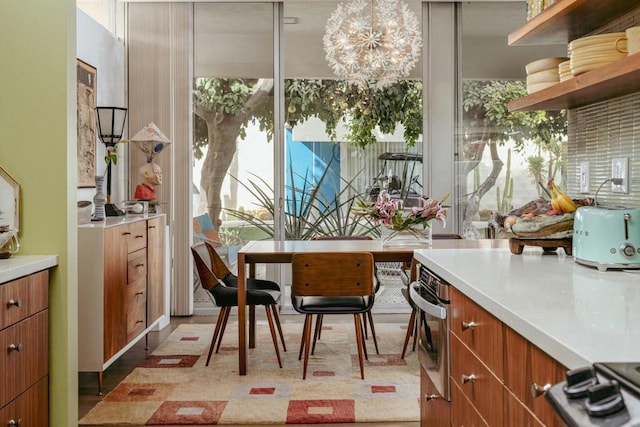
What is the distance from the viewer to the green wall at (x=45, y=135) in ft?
8.75

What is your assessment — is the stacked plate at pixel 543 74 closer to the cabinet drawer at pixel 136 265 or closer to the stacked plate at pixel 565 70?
the stacked plate at pixel 565 70

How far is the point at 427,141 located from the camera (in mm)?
5934

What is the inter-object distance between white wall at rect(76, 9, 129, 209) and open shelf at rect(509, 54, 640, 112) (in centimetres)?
324

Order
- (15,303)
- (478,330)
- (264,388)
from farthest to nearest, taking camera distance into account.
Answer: (264,388) → (15,303) → (478,330)

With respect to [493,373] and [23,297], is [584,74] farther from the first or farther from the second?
[23,297]

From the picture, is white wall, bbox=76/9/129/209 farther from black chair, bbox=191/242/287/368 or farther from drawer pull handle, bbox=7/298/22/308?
drawer pull handle, bbox=7/298/22/308

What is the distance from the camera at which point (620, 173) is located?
2.29 m

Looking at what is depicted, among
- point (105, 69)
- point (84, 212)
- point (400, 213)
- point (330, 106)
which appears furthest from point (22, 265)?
point (330, 106)

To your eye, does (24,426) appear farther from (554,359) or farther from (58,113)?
(554,359)

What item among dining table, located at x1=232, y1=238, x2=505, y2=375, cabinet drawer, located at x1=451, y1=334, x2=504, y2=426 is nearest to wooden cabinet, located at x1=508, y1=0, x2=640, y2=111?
cabinet drawer, located at x1=451, y1=334, x2=504, y2=426

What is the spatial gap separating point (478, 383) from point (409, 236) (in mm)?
2487

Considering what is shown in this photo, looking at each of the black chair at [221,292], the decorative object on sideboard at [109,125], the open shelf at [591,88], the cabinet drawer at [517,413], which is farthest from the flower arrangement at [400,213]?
the cabinet drawer at [517,413]

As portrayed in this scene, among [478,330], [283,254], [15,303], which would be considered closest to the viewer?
[478,330]

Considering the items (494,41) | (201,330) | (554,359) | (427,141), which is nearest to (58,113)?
(554,359)
